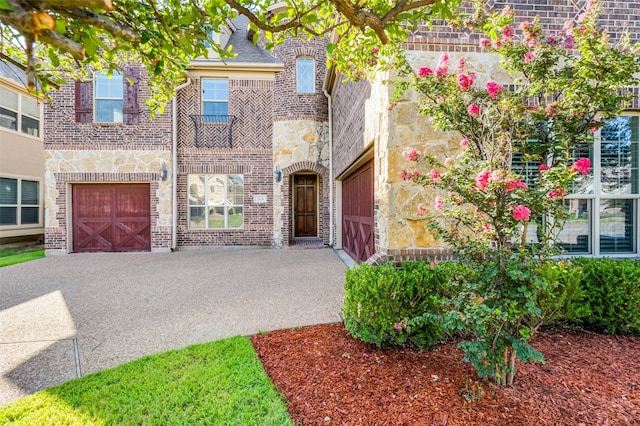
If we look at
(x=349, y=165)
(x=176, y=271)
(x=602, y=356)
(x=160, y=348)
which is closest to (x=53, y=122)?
(x=176, y=271)

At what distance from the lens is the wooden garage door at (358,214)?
18.9ft

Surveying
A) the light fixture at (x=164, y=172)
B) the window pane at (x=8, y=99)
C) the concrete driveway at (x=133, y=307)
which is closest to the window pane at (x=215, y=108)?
the light fixture at (x=164, y=172)

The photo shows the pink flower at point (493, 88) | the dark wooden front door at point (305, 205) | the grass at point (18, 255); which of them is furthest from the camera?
the dark wooden front door at point (305, 205)

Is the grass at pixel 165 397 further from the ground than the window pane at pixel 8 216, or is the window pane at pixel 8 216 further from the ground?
the window pane at pixel 8 216

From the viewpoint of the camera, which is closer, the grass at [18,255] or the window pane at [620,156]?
the window pane at [620,156]

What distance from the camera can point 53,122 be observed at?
8.86 m

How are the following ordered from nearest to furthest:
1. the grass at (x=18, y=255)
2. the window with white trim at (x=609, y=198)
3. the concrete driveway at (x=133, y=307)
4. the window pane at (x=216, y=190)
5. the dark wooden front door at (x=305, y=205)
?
the concrete driveway at (x=133, y=307) → the window with white trim at (x=609, y=198) → the grass at (x=18, y=255) → the window pane at (x=216, y=190) → the dark wooden front door at (x=305, y=205)

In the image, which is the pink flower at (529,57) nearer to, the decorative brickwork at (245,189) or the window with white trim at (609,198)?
the window with white trim at (609,198)

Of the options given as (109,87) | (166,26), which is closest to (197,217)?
(109,87)

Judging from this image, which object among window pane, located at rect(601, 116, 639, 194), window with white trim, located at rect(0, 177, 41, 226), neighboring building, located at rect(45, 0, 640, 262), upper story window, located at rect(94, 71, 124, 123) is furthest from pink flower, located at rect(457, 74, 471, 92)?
window with white trim, located at rect(0, 177, 41, 226)

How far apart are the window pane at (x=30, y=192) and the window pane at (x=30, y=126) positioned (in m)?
1.73

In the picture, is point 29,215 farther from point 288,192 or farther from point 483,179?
point 483,179

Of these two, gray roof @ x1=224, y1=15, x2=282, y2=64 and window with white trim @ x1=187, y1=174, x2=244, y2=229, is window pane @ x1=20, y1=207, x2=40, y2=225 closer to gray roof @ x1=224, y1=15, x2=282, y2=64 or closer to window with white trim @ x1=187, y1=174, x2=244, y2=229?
window with white trim @ x1=187, y1=174, x2=244, y2=229

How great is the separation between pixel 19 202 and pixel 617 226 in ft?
50.9
